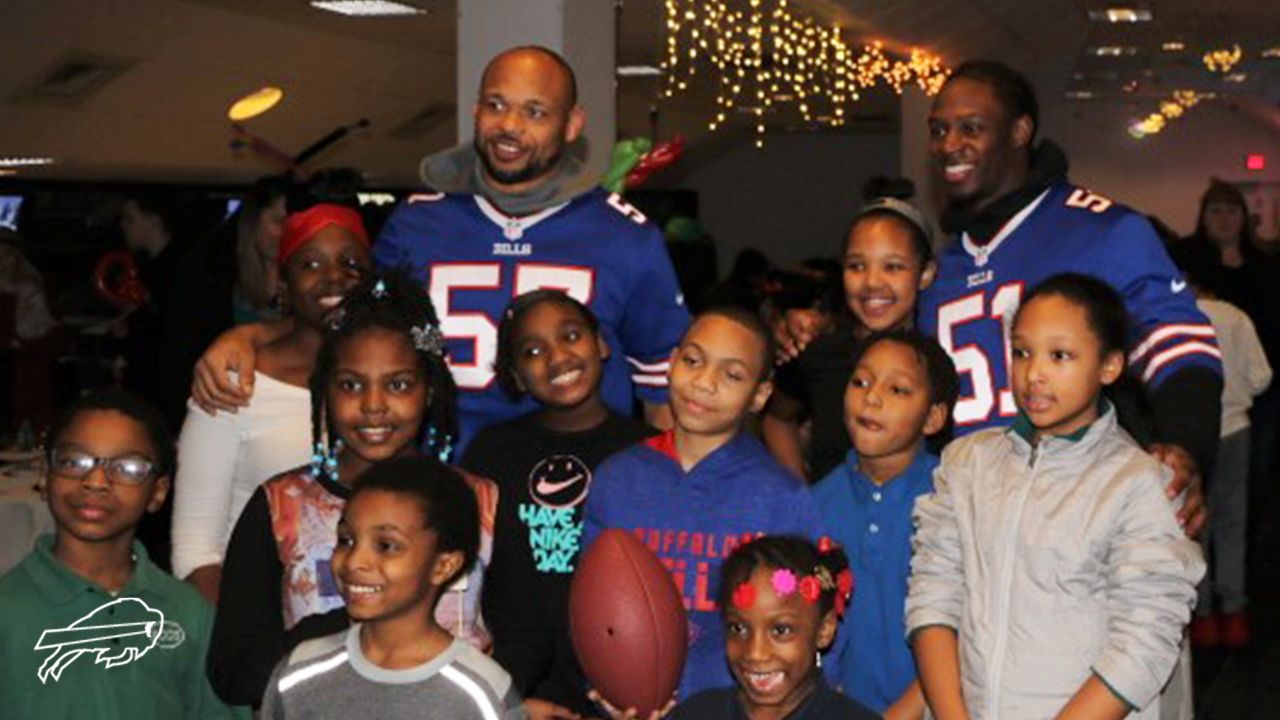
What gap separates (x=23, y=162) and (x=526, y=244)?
10.4 meters

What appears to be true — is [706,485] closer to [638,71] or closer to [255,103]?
[255,103]

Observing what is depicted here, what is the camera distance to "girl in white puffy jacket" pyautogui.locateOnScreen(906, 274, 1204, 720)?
2.88 m

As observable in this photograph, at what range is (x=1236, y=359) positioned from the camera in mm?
7059

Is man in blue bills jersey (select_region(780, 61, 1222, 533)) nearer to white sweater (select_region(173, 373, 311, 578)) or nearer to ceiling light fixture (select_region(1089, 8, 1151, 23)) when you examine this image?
white sweater (select_region(173, 373, 311, 578))

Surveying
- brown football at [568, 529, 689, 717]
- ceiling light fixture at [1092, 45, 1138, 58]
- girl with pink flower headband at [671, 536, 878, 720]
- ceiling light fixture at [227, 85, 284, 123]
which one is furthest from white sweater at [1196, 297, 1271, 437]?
ceiling light fixture at [227, 85, 284, 123]

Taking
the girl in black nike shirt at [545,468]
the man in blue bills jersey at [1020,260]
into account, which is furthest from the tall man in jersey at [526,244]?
the man in blue bills jersey at [1020,260]

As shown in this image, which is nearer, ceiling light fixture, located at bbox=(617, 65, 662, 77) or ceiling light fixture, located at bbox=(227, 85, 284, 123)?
ceiling light fixture, located at bbox=(227, 85, 284, 123)

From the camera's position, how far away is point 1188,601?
2898 mm

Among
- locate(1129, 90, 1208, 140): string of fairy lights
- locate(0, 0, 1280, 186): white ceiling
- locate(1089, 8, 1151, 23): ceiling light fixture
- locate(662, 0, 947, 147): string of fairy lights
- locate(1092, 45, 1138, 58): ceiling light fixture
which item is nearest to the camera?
locate(662, 0, 947, 147): string of fairy lights

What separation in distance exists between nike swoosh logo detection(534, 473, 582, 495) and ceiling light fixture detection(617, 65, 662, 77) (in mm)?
11580

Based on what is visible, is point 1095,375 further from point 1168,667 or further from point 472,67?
point 472,67

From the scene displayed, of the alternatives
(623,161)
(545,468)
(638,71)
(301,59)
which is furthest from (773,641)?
(638,71)

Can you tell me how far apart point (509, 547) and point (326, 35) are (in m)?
10.4

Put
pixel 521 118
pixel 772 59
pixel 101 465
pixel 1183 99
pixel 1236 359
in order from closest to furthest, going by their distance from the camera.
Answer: pixel 101 465
pixel 521 118
pixel 1236 359
pixel 772 59
pixel 1183 99
